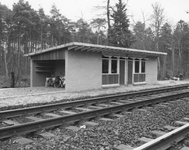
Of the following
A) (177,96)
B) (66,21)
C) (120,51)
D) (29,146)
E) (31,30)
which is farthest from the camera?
(66,21)

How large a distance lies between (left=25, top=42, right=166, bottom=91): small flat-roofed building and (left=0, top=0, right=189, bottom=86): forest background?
21.9ft

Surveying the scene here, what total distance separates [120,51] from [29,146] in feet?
43.6

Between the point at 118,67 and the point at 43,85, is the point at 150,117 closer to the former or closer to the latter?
the point at 118,67

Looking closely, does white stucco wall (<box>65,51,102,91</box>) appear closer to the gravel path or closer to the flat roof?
the flat roof

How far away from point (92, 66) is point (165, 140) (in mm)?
11585

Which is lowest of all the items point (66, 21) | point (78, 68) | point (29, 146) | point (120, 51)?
point (29, 146)

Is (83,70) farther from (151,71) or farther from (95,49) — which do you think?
(151,71)

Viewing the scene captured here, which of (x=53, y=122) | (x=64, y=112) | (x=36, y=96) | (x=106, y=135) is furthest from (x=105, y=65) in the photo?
(x=106, y=135)

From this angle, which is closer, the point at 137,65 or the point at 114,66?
the point at 114,66

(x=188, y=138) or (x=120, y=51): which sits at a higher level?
(x=120, y=51)

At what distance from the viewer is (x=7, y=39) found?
108ft

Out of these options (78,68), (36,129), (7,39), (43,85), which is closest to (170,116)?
(36,129)

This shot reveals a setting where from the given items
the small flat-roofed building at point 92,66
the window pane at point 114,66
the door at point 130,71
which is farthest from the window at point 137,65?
the window pane at point 114,66

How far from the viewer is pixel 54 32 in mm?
36219
